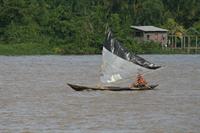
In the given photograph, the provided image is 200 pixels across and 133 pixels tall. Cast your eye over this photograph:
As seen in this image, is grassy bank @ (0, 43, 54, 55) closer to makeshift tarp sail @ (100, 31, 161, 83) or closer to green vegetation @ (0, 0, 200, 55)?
green vegetation @ (0, 0, 200, 55)

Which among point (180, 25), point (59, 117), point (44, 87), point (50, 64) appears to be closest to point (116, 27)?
point (180, 25)

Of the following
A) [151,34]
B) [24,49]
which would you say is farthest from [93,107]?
[151,34]

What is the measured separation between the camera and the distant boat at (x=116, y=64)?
43969 millimetres

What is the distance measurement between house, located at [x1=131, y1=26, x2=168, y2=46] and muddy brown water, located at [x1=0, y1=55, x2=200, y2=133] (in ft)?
156

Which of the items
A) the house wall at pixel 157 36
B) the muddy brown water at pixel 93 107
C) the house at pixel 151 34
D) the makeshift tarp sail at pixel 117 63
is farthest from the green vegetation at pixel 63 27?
the makeshift tarp sail at pixel 117 63

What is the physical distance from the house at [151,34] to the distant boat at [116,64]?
64062mm

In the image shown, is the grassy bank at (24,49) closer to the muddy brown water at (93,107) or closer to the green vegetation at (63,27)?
the green vegetation at (63,27)

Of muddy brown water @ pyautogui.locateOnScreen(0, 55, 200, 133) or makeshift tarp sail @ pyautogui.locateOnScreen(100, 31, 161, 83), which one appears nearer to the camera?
muddy brown water @ pyautogui.locateOnScreen(0, 55, 200, 133)

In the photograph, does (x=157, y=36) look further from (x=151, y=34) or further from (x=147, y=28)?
(x=147, y=28)

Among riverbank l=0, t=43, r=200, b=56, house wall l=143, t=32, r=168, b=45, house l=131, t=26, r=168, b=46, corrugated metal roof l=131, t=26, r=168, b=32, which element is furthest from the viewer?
house wall l=143, t=32, r=168, b=45

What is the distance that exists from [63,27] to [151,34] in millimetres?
11807

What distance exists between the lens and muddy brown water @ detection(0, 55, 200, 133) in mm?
30125

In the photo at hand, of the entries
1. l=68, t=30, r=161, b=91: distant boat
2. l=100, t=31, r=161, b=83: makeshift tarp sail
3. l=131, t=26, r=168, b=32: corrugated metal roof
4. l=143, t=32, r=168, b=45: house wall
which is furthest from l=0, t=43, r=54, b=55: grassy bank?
l=100, t=31, r=161, b=83: makeshift tarp sail

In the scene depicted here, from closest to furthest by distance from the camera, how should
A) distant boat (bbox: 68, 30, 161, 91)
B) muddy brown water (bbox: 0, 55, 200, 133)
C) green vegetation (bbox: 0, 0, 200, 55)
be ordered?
1. muddy brown water (bbox: 0, 55, 200, 133)
2. distant boat (bbox: 68, 30, 161, 91)
3. green vegetation (bbox: 0, 0, 200, 55)
